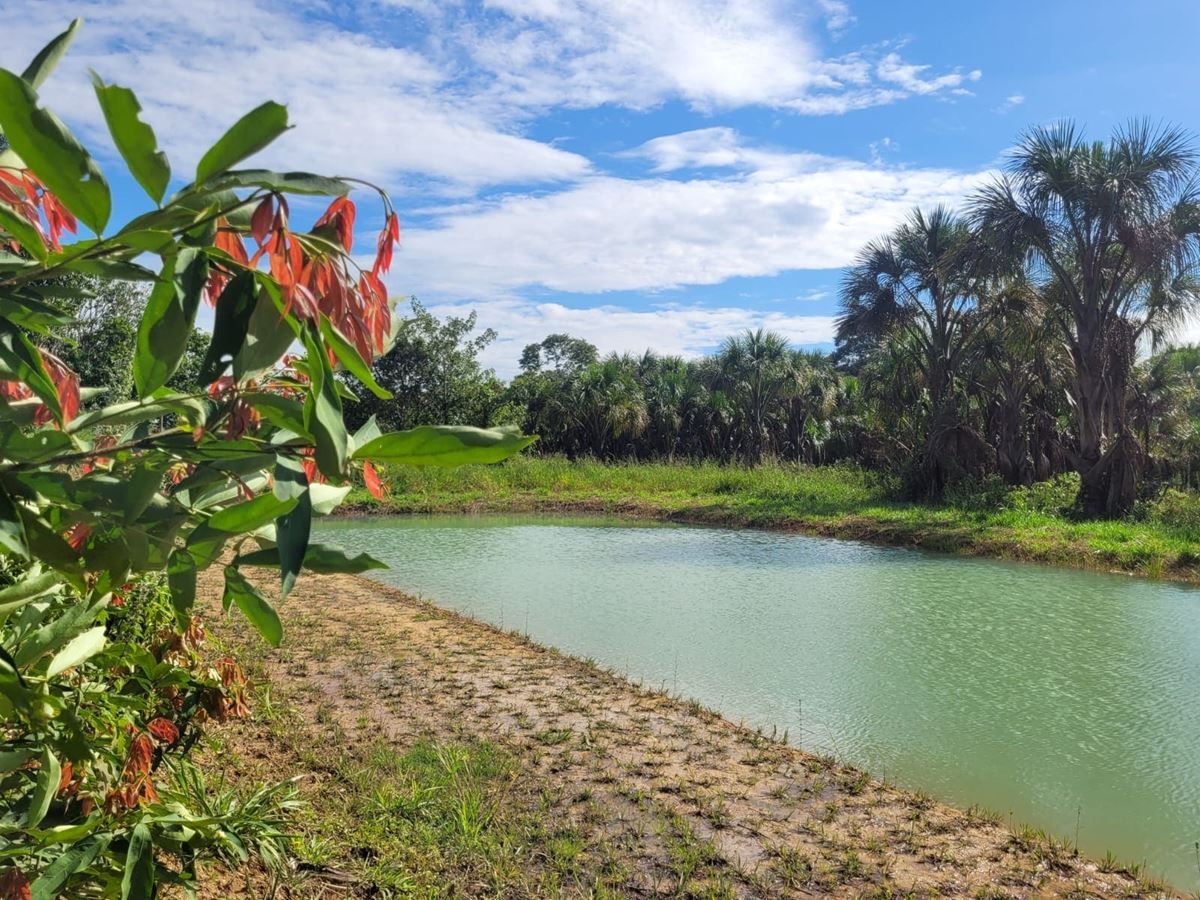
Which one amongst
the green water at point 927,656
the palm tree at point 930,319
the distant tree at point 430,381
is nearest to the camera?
the green water at point 927,656

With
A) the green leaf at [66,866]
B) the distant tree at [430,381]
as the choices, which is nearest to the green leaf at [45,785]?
the green leaf at [66,866]

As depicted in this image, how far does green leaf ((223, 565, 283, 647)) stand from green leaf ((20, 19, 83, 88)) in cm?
36

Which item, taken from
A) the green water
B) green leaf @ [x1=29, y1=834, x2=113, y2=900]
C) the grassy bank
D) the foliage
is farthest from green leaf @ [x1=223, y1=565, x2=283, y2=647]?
the grassy bank

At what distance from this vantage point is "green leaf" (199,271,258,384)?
0.59 m

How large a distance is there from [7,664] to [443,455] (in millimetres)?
366

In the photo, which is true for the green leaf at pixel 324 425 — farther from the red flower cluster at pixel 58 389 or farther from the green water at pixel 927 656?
the green water at pixel 927 656

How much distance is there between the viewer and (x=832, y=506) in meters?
14.1

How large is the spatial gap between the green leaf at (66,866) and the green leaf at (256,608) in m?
0.46

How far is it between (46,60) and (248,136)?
209 mm

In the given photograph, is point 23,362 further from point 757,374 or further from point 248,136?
point 757,374

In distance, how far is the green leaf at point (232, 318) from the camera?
59 cm

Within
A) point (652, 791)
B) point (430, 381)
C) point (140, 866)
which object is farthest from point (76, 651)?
point (430, 381)

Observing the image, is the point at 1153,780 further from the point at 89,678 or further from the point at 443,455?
the point at 443,455

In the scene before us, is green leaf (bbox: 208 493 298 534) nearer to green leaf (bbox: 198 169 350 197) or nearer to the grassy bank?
green leaf (bbox: 198 169 350 197)
